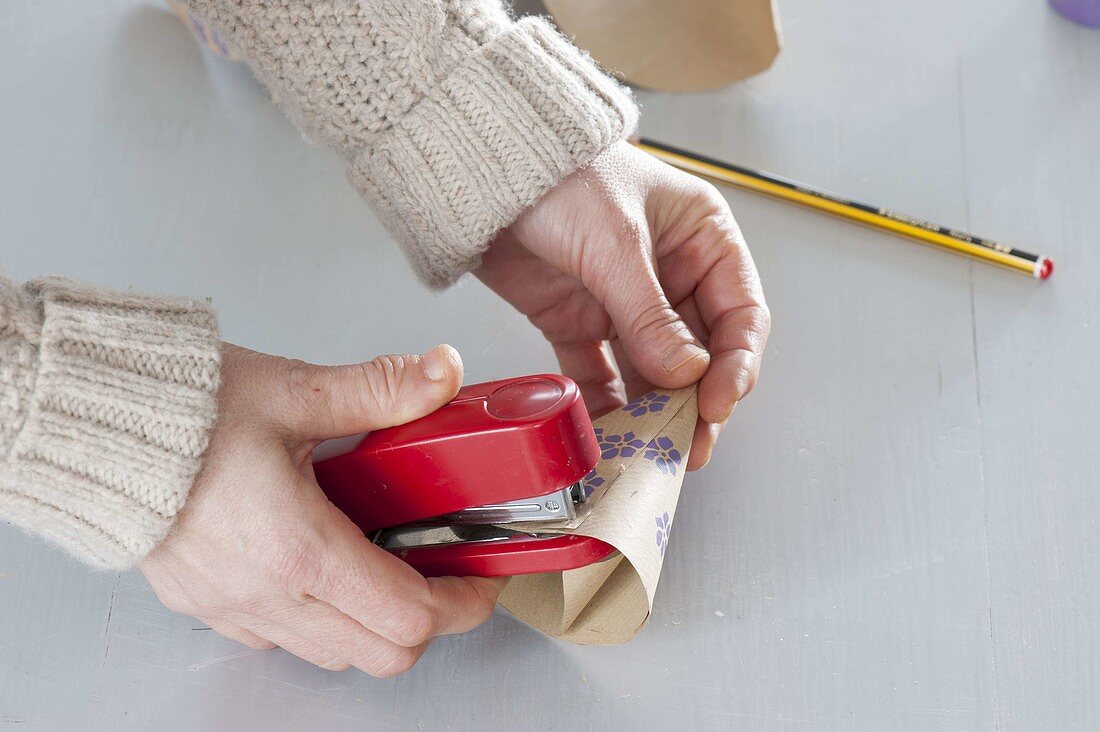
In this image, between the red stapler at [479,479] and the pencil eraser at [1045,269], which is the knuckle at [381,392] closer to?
the red stapler at [479,479]

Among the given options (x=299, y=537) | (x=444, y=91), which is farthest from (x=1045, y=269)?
(x=299, y=537)

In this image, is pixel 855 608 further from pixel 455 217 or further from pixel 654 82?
pixel 654 82

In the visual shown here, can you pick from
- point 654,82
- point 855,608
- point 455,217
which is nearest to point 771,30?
point 654,82

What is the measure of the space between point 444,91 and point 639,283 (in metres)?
0.18

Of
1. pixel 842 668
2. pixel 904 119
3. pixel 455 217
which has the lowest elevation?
pixel 842 668

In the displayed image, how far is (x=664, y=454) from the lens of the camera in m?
0.66

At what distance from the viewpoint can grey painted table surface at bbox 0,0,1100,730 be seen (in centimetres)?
65

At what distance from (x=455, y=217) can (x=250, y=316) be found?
0.76ft

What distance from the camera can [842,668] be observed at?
65 cm

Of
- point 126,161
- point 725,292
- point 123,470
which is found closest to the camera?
point 123,470

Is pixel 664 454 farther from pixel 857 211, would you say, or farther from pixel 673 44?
pixel 673 44

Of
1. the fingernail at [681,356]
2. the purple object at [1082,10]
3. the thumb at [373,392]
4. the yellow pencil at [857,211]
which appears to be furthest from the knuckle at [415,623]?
the purple object at [1082,10]

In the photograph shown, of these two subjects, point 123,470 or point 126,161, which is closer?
point 123,470

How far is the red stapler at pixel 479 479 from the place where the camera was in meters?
0.56
